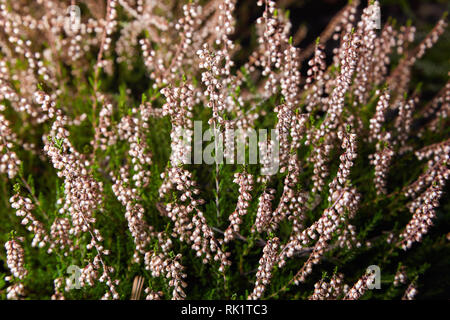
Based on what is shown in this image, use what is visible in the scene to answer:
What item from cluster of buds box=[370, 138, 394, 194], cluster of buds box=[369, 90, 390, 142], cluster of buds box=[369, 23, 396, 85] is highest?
cluster of buds box=[369, 23, 396, 85]

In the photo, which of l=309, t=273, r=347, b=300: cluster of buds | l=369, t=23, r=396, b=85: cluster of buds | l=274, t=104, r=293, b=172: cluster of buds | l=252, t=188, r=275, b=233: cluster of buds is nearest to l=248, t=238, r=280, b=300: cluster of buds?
l=252, t=188, r=275, b=233: cluster of buds

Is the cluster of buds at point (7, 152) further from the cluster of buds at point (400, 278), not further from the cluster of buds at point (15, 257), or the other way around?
the cluster of buds at point (400, 278)

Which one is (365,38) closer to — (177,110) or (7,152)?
(177,110)

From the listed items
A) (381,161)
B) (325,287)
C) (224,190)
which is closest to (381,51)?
(381,161)

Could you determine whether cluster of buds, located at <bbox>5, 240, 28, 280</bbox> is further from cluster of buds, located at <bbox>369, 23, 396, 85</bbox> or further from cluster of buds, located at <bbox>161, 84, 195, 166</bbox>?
cluster of buds, located at <bbox>369, 23, 396, 85</bbox>

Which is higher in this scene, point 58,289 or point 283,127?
point 283,127

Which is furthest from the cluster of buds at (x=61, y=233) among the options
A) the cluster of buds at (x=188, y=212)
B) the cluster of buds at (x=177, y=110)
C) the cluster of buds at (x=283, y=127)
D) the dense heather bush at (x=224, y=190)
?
the cluster of buds at (x=283, y=127)

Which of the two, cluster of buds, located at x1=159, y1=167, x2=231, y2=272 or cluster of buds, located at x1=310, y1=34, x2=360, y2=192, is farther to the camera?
cluster of buds, located at x1=310, y1=34, x2=360, y2=192
